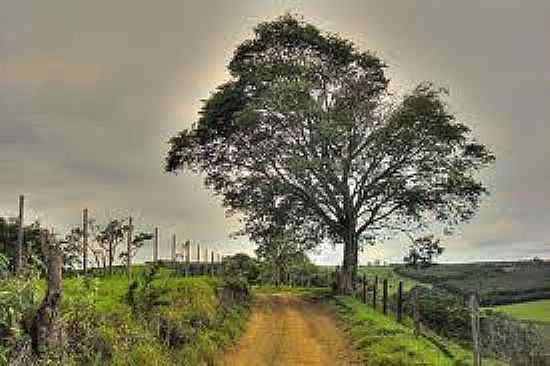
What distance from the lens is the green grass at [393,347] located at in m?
25.0

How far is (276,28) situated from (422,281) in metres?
35.9

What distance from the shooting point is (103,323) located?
17.8m

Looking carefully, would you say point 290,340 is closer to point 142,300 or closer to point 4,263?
point 142,300

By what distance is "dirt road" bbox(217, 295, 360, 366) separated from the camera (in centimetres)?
2723

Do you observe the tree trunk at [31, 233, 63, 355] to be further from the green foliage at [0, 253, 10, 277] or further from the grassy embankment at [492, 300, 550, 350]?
the grassy embankment at [492, 300, 550, 350]

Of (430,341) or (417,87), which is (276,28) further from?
(430,341)

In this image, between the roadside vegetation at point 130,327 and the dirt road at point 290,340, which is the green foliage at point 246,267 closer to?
the dirt road at point 290,340

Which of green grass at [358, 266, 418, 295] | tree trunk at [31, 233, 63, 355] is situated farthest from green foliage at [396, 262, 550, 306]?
tree trunk at [31, 233, 63, 355]

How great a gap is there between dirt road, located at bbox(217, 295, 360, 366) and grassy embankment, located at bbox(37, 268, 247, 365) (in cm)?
77

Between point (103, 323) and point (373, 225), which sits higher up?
point (373, 225)

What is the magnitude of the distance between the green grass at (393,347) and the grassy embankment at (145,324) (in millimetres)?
4506

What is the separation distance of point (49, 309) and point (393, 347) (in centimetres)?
1554

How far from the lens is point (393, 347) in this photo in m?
27.4

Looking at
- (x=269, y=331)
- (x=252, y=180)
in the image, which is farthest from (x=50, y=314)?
(x=252, y=180)
